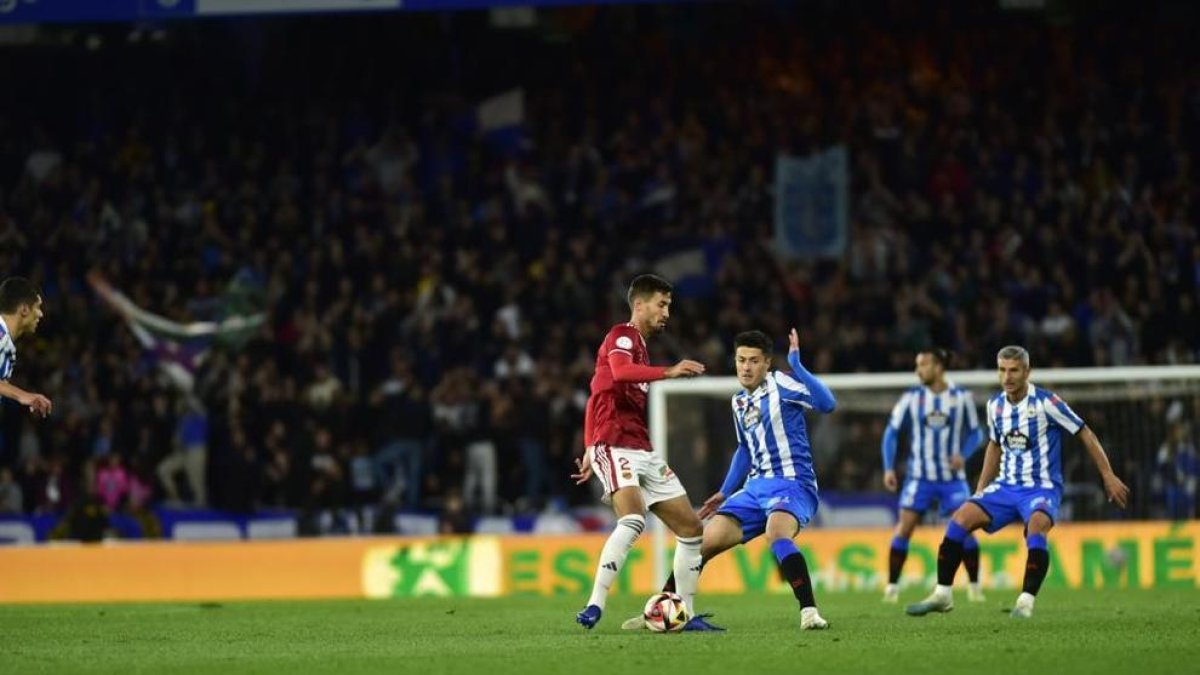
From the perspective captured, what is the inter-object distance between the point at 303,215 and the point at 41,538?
5727mm

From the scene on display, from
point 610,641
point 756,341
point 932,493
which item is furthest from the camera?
point 932,493

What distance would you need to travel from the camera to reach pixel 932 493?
1388cm

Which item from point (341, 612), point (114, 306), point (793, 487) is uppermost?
point (114, 306)

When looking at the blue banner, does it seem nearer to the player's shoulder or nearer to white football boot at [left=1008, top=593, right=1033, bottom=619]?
the player's shoulder

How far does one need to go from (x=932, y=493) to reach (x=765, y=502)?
4.18m

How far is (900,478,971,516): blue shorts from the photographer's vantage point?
544 inches

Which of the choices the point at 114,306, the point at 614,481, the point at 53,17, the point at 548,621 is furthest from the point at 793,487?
the point at 114,306

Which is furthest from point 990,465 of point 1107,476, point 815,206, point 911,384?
point 815,206

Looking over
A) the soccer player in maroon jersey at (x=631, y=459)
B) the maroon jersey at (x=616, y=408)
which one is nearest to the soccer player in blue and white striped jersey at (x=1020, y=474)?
the soccer player in maroon jersey at (x=631, y=459)

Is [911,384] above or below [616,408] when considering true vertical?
above

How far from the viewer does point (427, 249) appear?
878 inches

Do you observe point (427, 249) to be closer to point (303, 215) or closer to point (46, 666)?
point (303, 215)

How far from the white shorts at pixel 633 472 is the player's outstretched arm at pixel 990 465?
7.89ft

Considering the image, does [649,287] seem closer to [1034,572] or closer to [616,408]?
[616,408]
